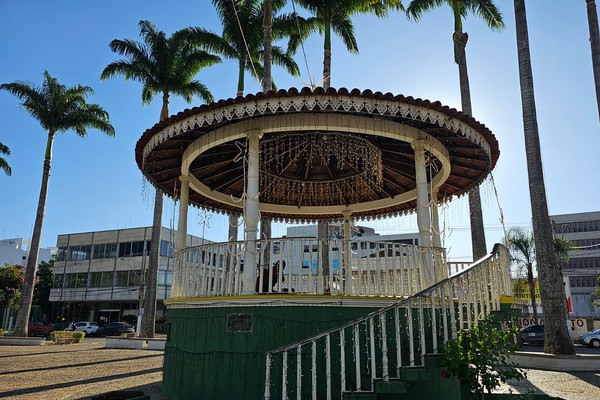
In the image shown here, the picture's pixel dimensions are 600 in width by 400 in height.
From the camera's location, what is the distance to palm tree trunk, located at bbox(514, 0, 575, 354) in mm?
13570

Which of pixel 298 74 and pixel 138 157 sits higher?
pixel 298 74

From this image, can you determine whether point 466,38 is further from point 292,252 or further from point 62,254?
point 62,254

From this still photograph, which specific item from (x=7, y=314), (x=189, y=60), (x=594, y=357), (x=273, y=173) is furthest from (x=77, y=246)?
(x=594, y=357)

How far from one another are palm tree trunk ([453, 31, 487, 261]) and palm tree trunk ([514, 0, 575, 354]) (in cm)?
200

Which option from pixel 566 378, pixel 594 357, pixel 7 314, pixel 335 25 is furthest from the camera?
pixel 7 314

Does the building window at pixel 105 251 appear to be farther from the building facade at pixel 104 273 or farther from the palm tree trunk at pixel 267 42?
the palm tree trunk at pixel 267 42

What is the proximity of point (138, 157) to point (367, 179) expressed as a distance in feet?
18.2

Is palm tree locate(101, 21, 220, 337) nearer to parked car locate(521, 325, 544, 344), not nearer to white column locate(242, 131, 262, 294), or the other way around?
white column locate(242, 131, 262, 294)

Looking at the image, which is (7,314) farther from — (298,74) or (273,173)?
(273,173)

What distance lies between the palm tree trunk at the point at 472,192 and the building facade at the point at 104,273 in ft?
115

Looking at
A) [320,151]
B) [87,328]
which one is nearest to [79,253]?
[87,328]

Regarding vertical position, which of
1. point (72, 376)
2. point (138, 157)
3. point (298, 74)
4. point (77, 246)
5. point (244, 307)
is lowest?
point (72, 376)

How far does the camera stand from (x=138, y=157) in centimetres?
980

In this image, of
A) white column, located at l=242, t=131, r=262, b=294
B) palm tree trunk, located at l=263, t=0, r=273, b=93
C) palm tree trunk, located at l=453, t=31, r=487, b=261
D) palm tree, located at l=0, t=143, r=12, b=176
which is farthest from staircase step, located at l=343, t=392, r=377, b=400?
palm tree, located at l=0, t=143, r=12, b=176
